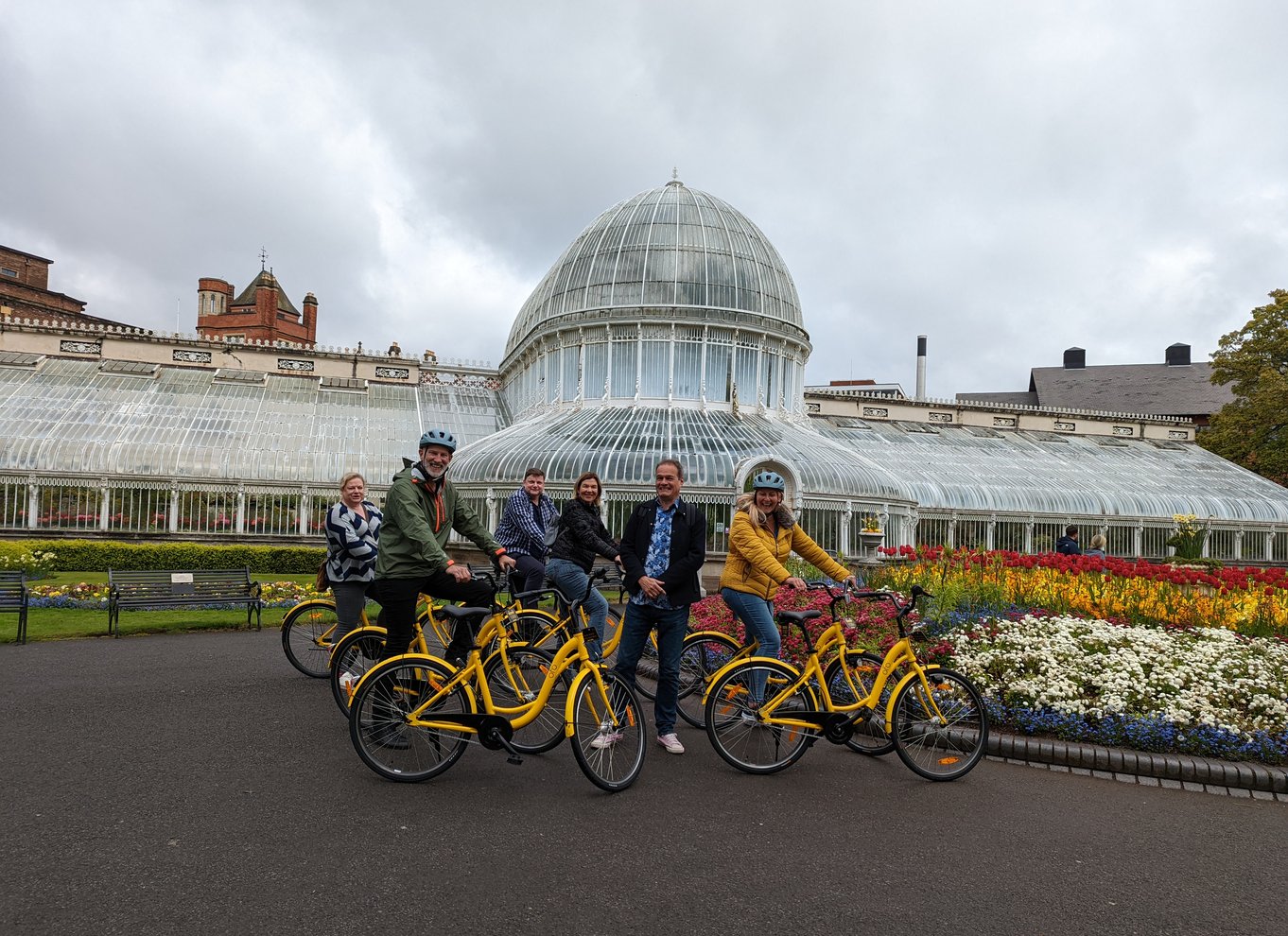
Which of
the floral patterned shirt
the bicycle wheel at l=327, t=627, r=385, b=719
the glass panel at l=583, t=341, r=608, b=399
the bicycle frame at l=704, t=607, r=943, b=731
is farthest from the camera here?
the glass panel at l=583, t=341, r=608, b=399

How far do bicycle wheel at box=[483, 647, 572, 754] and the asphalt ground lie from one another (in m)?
0.23

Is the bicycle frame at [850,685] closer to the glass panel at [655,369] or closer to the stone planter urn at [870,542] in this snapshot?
the stone planter urn at [870,542]

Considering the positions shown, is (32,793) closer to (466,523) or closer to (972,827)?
(466,523)

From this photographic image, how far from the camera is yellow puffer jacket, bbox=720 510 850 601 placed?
6652mm

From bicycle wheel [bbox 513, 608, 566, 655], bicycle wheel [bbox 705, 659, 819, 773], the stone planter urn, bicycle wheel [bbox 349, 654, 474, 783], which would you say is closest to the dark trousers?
bicycle wheel [bbox 349, 654, 474, 783]

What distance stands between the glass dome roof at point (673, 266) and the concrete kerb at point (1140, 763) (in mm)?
19758

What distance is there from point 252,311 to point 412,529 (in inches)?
2483

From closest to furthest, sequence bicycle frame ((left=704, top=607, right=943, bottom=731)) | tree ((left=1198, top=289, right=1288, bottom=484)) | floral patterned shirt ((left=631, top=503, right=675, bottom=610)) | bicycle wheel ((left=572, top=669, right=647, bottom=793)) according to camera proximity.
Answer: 1. bicycle wheel ((left=572, top=669, right=647, bottom=793))
2. bicycle frame ((left=704, top=607, right=943, bottom=731))
3. floral patterned shirt ((left=631, top=503, right=675, bottom=610))
4. tree ((left=1198, top=289, right=1288, bottom=484))

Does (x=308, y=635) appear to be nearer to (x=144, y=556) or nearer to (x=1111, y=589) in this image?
(x=1111, y=589)

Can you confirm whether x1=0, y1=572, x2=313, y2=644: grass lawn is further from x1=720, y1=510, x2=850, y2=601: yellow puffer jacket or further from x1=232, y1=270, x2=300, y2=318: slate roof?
x1=232, y1=270, x2=300, y2=318: slate roof

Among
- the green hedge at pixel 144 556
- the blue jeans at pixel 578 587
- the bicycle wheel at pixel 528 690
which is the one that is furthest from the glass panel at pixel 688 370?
the bicycle wheel at pixel 528 690

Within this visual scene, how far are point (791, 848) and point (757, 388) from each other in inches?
852

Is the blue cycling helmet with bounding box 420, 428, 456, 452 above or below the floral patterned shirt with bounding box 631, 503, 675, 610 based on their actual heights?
above

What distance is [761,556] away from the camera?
21.7ft
